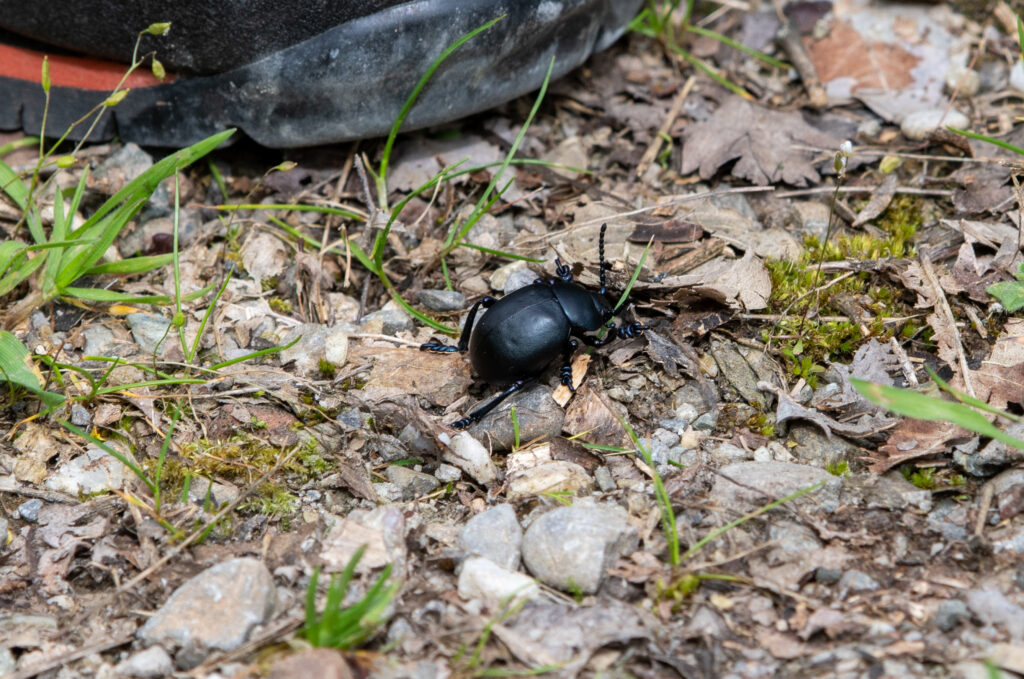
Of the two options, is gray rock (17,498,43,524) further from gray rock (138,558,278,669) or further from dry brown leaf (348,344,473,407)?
dry brown leaf (348,344,473,407)

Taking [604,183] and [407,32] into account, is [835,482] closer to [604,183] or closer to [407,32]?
[604,183]

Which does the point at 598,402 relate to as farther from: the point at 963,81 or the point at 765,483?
the point at 963,81

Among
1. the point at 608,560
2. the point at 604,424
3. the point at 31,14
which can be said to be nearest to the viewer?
the point at 608,560

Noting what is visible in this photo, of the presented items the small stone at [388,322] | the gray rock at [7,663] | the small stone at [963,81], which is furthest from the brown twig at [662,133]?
the gray rock at [7,663]

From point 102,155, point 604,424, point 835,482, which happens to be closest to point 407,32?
point 102,155

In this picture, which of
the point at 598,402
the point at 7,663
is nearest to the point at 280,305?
the point at 598,402

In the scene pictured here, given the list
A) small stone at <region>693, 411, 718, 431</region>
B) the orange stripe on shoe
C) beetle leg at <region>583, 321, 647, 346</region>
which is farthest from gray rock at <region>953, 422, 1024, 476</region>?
the orange stripe on shoe
